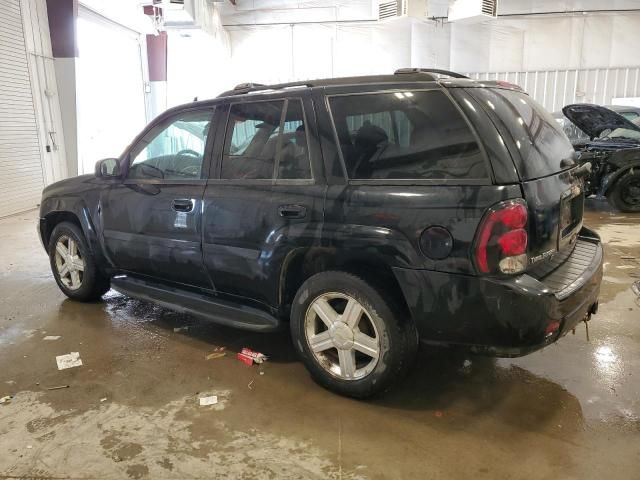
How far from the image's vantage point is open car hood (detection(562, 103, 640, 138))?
7.66 metres

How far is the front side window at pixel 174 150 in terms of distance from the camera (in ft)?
11.1

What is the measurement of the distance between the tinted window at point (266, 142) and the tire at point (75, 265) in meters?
1.77

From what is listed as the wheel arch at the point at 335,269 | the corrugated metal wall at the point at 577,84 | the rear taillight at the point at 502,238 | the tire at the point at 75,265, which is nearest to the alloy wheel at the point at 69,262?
the tire at the point at 75,265

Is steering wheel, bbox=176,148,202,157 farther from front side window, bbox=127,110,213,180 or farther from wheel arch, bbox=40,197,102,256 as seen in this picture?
wheel arch, bbox=40,197,102,256

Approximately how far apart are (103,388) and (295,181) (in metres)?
1.66

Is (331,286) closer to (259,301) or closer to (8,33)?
(259,301)

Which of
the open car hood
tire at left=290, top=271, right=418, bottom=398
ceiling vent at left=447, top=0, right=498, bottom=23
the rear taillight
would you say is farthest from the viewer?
ceiling vent at left=447, top=0, right=498, bottom=23

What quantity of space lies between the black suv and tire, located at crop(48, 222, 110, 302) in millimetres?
910

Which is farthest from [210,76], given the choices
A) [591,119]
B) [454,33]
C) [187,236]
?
[187,236]

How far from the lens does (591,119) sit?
26.3 feet

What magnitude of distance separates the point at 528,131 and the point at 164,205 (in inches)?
91.4

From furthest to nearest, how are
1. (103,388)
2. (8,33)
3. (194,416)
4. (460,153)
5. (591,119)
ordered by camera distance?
1. (8,33)
2. (591,119)
3. (103,388)
4. (194,416)
5. (460,153)

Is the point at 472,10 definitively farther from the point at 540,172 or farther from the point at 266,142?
the point at 540,172

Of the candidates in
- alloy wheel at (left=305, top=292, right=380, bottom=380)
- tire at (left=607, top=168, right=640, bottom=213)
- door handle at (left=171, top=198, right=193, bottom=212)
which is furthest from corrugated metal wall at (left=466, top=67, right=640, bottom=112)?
alloy wheel at (left=305, top=292, right=380, bottom=380)
